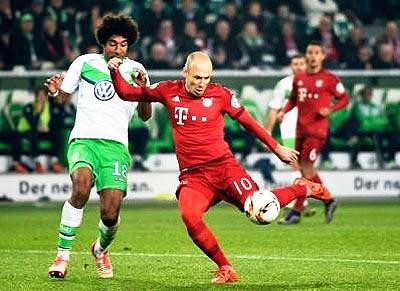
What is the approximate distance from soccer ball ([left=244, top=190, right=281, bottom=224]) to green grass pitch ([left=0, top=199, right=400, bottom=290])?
1.78 feet

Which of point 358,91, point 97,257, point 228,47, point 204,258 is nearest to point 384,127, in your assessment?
point 358,91

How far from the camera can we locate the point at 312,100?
57.8 ft

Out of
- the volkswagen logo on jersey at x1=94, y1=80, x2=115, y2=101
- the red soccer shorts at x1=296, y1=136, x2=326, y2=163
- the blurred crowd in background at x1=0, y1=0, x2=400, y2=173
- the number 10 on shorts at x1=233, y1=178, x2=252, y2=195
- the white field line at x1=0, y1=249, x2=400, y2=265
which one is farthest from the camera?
the blurred crowd in background at x1=0, y1=0, x2=400, y2=173

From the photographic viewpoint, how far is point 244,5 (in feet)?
82.2

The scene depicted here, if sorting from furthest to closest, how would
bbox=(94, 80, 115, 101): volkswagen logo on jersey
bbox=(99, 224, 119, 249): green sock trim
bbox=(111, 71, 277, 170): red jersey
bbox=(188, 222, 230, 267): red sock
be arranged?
bbox=(94, 80, 115, 101): volkswagen logo on jersey, bbox=(99, 224, 119, 249): green sock trim, bbox=(111, 71, 277, 170): red jersey, bbox=(188, 222, 230, 267): red sock

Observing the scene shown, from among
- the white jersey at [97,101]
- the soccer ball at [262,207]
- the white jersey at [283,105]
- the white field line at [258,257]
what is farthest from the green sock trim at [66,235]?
the white jersey at [283,105]

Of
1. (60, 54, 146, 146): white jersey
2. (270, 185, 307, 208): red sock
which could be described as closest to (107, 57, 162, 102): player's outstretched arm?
(60, 54, 146, 146): white jersey

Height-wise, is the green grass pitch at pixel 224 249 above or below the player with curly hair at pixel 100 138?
below

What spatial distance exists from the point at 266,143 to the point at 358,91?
1317cm

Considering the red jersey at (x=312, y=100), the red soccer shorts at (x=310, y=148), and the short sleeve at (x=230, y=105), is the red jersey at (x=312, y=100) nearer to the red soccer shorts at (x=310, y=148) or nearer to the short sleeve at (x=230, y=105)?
the red soccer shorts at (x=310, y=148)

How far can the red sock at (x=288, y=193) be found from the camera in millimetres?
10180

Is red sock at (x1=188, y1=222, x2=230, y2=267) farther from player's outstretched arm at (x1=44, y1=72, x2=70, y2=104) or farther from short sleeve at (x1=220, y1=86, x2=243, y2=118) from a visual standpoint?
player's outstretched arm at (x1=44, y1=72, x2=70, y2=104)

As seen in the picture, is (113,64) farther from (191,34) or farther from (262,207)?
(191,34)

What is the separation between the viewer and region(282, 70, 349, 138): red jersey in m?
17.5
